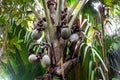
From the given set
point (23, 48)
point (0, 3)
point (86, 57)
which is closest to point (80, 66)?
point (86, 57)

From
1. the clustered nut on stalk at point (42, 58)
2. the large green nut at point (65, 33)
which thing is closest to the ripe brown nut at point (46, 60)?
the clustered nut on stalk at point (42, 58)

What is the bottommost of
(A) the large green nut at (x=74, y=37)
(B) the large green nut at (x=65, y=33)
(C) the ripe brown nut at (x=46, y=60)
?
(C) the ripe brown nut at (x=46, y=60)

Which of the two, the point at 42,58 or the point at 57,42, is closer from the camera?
the point at 42,58

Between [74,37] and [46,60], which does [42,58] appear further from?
[74,37]

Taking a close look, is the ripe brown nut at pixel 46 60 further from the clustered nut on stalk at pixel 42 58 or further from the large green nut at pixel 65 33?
the large green nut at pixel 65 33

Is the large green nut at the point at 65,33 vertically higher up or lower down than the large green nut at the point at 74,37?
higher up

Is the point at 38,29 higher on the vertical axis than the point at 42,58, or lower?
higher

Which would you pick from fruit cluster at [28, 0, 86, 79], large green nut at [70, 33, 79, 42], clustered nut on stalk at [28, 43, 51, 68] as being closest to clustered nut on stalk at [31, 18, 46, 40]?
fruit cluster at [28, 0, 86, 79]

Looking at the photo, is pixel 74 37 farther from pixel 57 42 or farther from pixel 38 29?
pixel 38 29

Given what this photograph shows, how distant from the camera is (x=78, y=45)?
1.98 m

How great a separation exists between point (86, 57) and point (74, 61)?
1.01ft

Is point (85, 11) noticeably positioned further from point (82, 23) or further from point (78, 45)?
point (78, 45)

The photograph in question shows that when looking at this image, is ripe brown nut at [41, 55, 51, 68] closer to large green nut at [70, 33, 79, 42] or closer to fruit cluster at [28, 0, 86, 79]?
fruit cluster at [28, 0, 86, 79]

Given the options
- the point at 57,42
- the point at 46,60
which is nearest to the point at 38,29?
the point at 57,42
